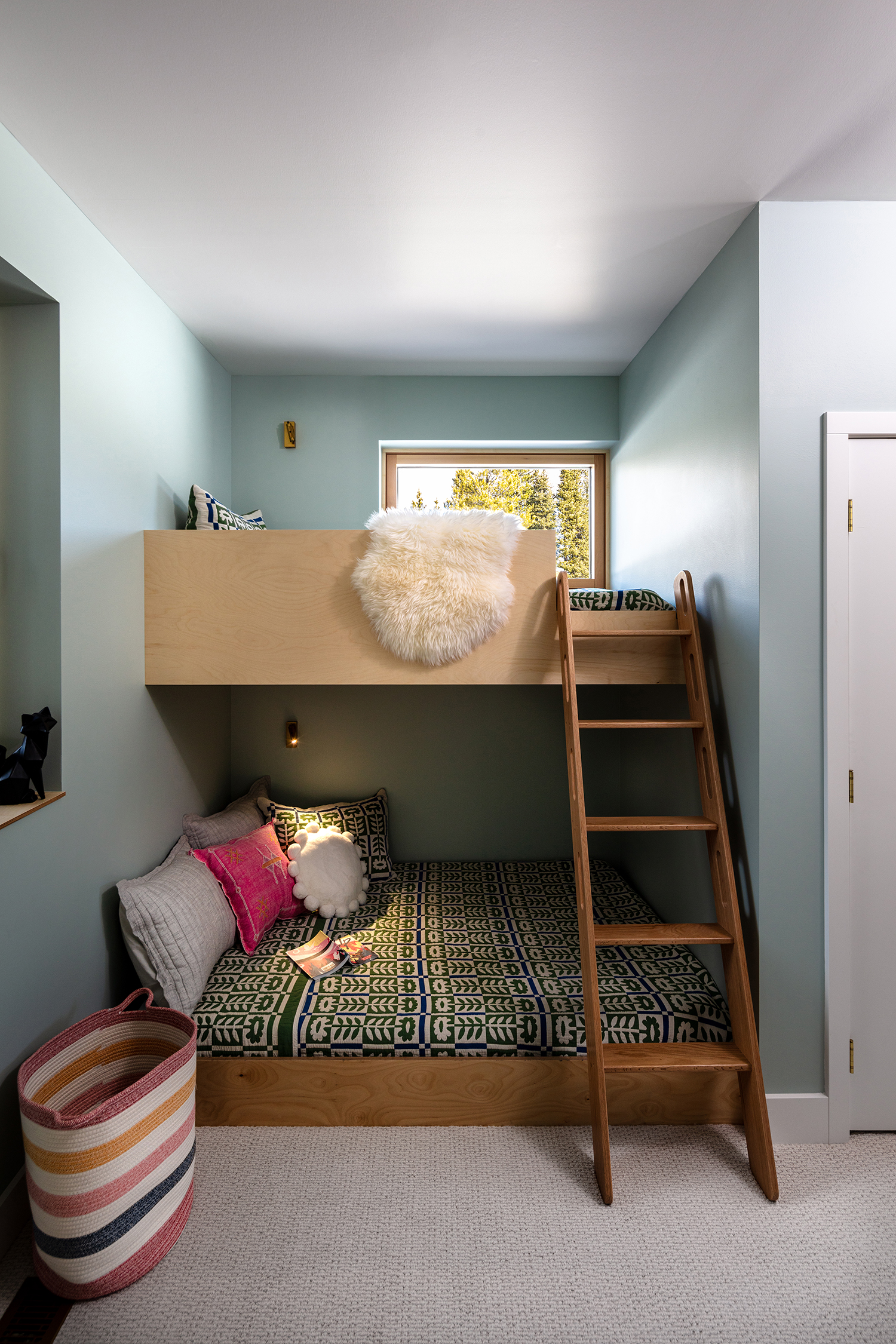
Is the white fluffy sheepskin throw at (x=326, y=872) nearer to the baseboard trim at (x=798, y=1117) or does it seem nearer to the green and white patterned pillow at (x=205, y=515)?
the green and white patterned pillow at (x=205, y=515)

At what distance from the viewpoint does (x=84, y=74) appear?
1448 millimetres

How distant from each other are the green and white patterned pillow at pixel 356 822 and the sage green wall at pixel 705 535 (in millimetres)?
1145

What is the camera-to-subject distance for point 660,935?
197 centimetres

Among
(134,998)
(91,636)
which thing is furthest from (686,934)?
(91,636)

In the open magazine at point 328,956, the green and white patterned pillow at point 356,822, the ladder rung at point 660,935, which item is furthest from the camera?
the green and white patterned pillow at point 356,822

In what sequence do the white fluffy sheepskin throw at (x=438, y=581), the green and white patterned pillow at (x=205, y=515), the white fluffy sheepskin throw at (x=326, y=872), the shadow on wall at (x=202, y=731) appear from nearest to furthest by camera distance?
the white fluffy sheepskin throw at (x=438, y=581)
the green and white patterned pillow at (x=205, y=515)
the shadow on wall at (x=202, y=731)
the white fluffy sheepskin throw at (x=326, y=872)

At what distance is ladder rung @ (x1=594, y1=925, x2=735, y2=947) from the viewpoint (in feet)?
6.32

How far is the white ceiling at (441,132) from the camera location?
1.33m

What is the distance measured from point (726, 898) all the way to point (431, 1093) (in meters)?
1.02

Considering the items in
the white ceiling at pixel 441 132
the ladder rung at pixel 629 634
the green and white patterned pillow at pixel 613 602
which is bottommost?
the ladder rung at pixel 629 634

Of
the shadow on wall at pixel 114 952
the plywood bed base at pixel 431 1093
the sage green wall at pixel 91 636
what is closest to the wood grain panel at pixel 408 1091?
the plywood bed base at pixel 431 1093

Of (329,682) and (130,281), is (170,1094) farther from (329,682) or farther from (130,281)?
(130,281)

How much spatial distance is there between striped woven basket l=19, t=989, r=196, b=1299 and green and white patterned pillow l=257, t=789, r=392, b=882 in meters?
1.23

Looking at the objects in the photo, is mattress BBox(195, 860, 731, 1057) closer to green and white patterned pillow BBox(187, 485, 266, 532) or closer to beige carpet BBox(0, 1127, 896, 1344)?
beige carpet BBox(0, 1127, 896, 1344)
